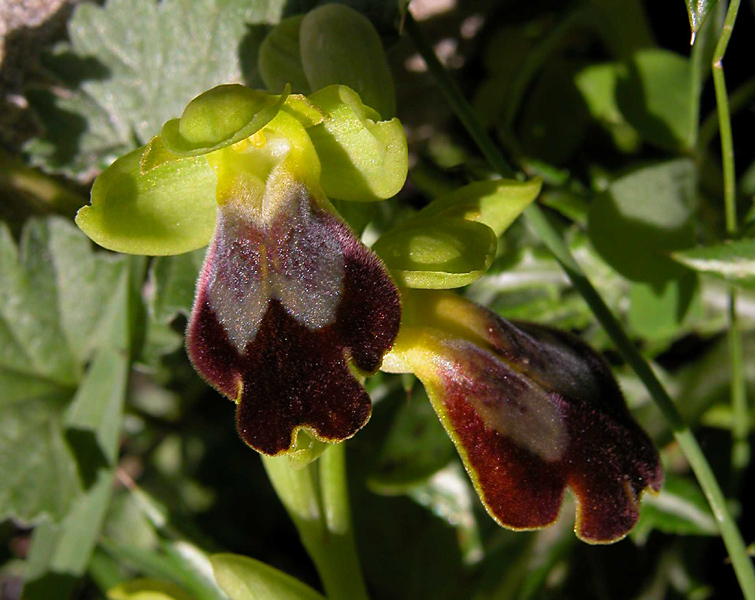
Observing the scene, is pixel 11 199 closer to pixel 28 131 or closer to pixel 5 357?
pixel 28 131

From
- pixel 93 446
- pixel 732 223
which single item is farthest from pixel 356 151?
pixel 93 446

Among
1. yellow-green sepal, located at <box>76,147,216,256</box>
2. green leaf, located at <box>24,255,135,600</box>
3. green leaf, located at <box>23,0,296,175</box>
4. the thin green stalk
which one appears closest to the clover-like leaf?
yellow-green sepal, located at <box>76,147,216,256</box>

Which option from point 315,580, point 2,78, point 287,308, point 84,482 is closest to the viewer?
point 287,308

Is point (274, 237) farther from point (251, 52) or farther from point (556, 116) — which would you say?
point (556, 116)

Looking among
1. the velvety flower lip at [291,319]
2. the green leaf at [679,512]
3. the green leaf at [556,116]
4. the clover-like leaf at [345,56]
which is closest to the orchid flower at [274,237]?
the velvety flower lip at [291,319]

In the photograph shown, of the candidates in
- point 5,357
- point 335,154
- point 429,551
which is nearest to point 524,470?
point 335,154

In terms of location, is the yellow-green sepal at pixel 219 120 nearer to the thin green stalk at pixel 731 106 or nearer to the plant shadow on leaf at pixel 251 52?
the plant shadow on leaf at pixel 251 52
